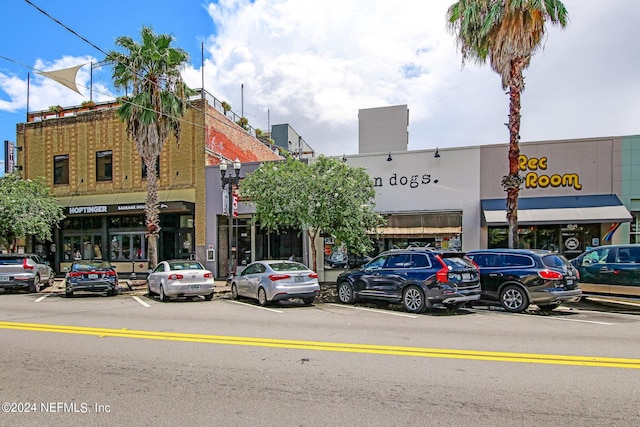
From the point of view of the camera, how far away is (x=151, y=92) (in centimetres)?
1986

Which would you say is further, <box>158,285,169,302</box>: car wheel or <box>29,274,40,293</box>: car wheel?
<box>29,274,40,293</box>: car wheel

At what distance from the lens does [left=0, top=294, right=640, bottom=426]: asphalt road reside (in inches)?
188

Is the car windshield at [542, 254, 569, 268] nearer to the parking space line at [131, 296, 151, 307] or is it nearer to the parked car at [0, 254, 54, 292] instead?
the parking space line at [131, 296, 151, 307]

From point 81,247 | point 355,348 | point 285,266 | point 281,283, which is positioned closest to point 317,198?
point 285,266

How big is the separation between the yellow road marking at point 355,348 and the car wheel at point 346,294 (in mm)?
5716

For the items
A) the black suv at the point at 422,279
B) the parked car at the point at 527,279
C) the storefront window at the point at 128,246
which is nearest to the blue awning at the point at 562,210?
the parked car at the point at 527,279

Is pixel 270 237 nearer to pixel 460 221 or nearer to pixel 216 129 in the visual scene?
pixel 216 129

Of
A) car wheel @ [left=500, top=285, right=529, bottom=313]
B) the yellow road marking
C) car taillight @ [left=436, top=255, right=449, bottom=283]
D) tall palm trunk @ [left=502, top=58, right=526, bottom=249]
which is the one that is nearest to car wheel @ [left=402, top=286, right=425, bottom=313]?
car taillight @ [left=436, top=255, right=449, bottom=283]

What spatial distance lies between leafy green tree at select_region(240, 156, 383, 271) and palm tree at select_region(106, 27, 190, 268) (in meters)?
5.56

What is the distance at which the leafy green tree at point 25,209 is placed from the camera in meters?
21.2

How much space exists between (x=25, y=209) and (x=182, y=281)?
11.8 m

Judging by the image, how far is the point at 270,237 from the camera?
74.5ft

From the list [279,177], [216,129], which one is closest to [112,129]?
[216,129]

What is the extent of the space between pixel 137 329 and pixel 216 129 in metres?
16.8
